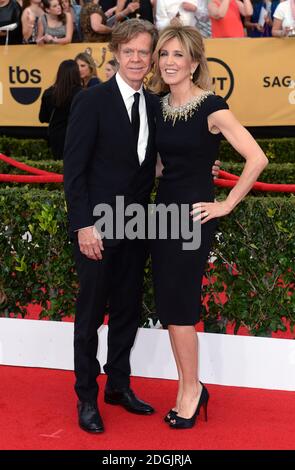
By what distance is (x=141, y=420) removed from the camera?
186 inches

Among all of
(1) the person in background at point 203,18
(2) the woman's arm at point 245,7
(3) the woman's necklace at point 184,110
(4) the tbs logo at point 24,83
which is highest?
(2) the woman's arm at point 245,7

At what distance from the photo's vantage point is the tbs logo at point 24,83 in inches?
455

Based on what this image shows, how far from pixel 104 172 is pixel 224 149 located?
22.9ft

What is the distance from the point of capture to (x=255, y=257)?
5375mm

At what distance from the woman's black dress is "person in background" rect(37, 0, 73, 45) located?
663 centimetres

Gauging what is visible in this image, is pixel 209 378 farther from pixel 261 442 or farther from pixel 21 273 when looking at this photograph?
pixel 21 273

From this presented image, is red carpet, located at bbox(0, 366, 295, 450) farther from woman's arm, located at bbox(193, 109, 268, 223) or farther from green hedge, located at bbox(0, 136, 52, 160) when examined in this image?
green hedge, located at bbox(0, 136, 52, 160)

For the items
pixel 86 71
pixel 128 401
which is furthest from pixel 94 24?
pixel 128 401

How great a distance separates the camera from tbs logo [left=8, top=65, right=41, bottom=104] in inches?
455

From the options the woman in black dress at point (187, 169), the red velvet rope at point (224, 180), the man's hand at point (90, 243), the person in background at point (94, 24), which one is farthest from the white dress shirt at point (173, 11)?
the man's hand at point (90, 243)

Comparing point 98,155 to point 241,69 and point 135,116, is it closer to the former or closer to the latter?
point 135,116

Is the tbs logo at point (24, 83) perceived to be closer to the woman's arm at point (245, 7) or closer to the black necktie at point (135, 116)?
the woman's arm at point (245, 7)

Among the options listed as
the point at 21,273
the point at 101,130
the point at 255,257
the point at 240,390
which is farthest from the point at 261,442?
the point at 21,273

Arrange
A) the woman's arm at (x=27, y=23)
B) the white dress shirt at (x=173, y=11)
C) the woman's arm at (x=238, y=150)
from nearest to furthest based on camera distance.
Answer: the woman's arm at (x=238, y=150) → the white dress shirt at (x=173, y=11) → the woman's arm at (x=27, y=23)
